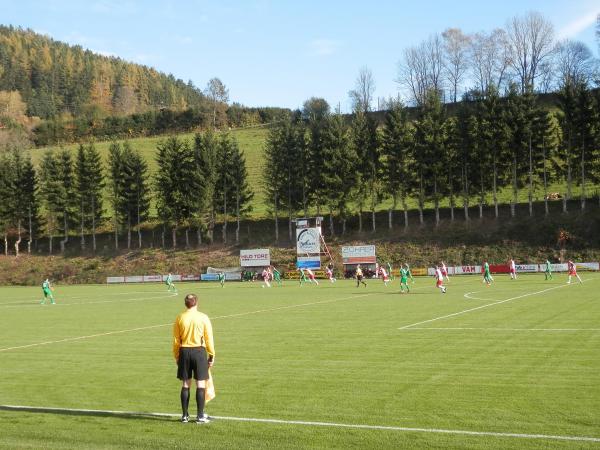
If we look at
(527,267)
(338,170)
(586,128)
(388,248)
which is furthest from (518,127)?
(338,170)

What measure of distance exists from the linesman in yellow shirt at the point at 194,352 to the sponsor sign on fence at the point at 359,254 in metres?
54.3

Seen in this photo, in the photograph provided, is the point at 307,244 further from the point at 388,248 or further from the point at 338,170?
the point at 338,170

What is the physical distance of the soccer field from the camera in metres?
9.23

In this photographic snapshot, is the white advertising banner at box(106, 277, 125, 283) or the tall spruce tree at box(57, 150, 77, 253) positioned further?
the tall spruce tree at box(57, 150, 77, 253)

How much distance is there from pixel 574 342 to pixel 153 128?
13798 centimetres

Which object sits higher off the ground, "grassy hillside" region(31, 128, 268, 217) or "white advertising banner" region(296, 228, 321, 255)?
"grassy hillside" region(31, 128, 268, 217)

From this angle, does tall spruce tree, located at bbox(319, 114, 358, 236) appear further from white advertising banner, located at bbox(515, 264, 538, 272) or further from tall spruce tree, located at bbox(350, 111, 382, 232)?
white advertising banner, located at bbox(515, 264, 538, 272)

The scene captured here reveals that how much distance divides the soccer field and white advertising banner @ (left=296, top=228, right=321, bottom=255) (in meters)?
40.7

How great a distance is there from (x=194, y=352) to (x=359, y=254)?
55265 millimetres

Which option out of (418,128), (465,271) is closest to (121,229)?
(418,128)

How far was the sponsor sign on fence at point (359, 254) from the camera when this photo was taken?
64.1 m

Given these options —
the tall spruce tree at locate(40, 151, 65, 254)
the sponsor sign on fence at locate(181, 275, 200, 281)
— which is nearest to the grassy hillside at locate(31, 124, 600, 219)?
the sponsor sign on fence at locate(181, 275, 200, 281)

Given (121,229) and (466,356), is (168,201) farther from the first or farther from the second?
(466,356)

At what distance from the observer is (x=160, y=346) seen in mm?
18766
